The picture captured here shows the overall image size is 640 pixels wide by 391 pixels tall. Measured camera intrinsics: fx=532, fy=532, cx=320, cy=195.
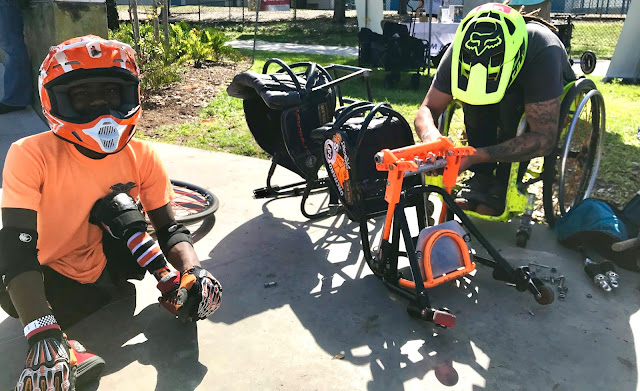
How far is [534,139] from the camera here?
3324 millimetres

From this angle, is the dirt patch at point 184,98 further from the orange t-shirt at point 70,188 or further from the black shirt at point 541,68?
the black shirt at point 541,68

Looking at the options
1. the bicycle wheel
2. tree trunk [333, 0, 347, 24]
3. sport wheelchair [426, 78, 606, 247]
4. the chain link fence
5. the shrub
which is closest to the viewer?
sport wheelchair [426, 78, 606, 247]

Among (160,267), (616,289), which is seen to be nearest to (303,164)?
(160,267)

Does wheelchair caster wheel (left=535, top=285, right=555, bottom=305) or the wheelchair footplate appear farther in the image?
wheelchair caster wheel (left=535, top=285, right=555, bottom=305)

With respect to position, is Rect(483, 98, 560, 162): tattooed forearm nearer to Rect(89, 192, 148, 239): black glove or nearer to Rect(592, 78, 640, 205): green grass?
Rect(592, 78, 640, 205): green grass

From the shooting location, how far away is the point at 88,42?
247 cm

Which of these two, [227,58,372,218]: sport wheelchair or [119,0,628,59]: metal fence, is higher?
[119,0,628,59]: metal fence

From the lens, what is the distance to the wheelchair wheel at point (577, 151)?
11.6 ft

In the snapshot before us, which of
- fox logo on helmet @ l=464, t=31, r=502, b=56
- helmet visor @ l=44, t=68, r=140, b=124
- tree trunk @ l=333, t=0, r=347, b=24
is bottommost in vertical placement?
helmet visor @ l=44, t=68, r=140, b=124

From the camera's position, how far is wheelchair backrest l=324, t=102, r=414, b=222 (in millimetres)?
3080

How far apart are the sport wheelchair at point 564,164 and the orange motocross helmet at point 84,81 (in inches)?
78.1

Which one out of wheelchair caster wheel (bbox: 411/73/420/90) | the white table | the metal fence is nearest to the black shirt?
wheelchair caster wheel (bbox: 411/73/420/90)

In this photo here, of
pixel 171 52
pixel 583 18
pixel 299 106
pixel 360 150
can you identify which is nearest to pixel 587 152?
pixel 360 150

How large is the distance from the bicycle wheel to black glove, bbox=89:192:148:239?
46.0 inches
